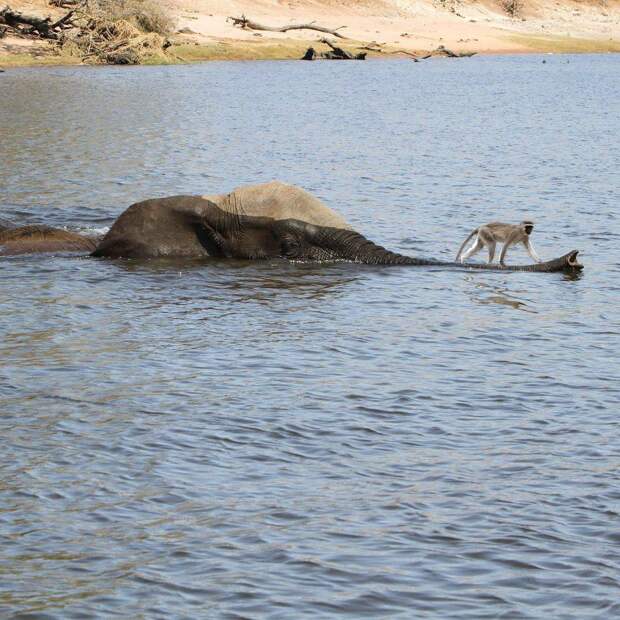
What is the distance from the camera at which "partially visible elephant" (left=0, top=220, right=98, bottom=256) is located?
17.0m

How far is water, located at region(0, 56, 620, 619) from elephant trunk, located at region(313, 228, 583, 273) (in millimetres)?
239

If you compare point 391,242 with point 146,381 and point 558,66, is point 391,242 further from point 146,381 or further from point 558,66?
point 558,66

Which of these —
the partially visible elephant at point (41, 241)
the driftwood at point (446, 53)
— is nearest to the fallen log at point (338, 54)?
the driftwood at point (446, 53)

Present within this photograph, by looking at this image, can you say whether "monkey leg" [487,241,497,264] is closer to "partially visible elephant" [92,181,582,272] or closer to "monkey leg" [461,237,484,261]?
"monkey leg" [461,237,484,261]

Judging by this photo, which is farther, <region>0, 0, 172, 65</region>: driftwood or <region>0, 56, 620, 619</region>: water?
<region>0, 0, 172, 65</region>: driftwood

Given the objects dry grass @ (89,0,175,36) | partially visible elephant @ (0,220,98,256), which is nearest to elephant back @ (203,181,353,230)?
partially visible elephant @ (0,220,98,256)

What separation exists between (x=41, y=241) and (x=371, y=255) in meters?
4.49

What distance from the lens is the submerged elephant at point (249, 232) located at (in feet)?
52.6

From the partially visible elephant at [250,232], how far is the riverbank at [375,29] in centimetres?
3886

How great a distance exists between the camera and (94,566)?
7.37 meters

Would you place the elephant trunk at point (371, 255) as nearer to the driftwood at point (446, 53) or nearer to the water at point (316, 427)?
the water at point (316, 427)

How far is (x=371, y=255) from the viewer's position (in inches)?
643

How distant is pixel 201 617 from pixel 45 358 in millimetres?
5487

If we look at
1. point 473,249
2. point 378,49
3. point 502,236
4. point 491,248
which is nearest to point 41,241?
point 473,249
